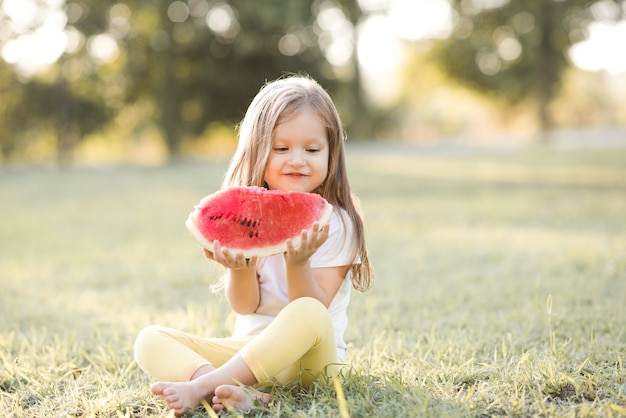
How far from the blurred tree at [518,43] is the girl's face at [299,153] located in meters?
21.6

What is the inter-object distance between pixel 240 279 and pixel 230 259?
168 mm

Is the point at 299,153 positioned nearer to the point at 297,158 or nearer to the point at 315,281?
the point at 297,158

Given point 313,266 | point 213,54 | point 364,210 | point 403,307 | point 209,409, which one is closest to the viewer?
point 209,409

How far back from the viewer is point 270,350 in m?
2.14

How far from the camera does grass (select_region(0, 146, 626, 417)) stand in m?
2.24

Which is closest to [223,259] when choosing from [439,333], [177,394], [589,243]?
[177,394]

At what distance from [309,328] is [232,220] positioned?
0.55 meters

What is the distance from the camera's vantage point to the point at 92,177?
14.7 meters

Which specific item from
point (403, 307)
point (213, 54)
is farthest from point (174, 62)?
point (403, 307)

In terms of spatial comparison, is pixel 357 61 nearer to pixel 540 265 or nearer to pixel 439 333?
pixel 540 265

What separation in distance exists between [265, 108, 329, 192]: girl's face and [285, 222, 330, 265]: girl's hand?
1.30 ft

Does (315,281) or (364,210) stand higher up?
(315,281)

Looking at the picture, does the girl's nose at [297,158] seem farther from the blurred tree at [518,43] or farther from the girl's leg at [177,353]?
the blurred tree at [518,43]

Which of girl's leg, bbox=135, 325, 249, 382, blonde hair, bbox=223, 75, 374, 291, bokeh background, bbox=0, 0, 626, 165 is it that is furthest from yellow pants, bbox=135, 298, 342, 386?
bokeh background, bbox=0, 0, 626, 165
